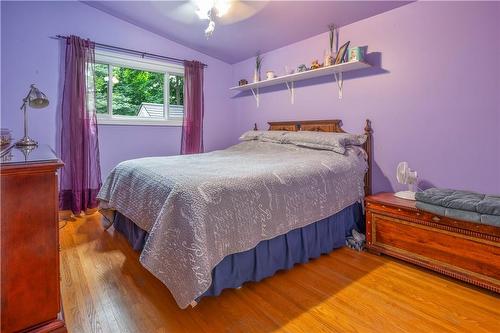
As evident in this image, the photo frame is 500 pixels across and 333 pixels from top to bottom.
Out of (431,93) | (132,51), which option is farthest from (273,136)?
(132,51)

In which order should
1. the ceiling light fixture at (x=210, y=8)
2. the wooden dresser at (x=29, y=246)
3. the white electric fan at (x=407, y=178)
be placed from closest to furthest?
the wooden dresser at (x=29, y=246) < the white electric fan at (x=407, y=178) < the ceiling light fixture at (x=210, y=8)

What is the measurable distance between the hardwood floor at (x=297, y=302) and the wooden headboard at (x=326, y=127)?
922 mm

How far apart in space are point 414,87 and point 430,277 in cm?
157

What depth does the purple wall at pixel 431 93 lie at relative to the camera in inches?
80.2

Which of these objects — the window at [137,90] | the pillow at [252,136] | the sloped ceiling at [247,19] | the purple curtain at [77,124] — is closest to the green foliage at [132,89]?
the window at [137,90]

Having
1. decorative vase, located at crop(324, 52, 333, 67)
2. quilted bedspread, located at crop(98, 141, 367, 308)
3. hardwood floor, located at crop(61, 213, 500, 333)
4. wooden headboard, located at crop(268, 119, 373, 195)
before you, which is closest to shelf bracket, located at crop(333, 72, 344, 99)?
decorative vase, located at crop(324, 52, 333, 67)

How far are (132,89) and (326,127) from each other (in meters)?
2.67

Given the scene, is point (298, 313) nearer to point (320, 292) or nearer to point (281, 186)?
point (320, 292)

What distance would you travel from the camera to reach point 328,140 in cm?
264

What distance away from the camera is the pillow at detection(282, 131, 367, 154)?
258cm

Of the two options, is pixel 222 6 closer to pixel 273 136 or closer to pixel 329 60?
pixel 329 60

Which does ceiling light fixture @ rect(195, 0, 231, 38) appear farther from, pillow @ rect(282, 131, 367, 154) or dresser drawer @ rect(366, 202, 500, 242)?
dresser drawer @ rect(366, 202, 500, 242)

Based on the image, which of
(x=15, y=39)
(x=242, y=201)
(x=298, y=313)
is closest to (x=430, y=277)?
(x=298, y=313)

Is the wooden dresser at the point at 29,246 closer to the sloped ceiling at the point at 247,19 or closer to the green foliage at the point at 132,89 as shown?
the sloped ceiling at the point at 247,19
